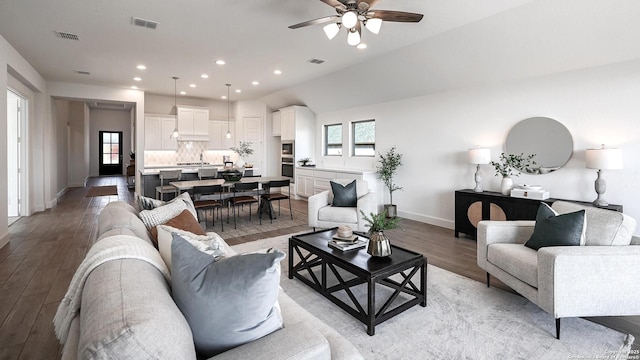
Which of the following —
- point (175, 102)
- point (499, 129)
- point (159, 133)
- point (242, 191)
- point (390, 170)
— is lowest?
point (242, 191)

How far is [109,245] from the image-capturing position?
1.37 m

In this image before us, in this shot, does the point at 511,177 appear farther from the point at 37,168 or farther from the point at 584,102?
the point at 37,168

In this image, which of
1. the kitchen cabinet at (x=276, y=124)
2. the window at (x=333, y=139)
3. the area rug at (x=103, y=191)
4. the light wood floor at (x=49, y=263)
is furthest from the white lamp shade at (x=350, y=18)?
the area rug at (x=103, y=191)

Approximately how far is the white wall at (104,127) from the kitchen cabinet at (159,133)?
23.9 ft

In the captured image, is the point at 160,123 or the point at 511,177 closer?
the point at 511,177

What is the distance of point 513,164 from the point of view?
4.40 meters

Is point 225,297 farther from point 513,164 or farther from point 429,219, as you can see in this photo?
point 429,219

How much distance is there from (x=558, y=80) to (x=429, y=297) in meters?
3.32

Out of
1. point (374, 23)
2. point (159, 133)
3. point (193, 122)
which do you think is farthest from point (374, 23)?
point (159, 133)

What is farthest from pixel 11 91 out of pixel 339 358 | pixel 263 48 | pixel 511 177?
pixel 511 177

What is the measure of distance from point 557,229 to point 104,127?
16.2 meters

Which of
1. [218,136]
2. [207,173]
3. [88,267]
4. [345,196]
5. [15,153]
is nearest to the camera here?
[88,267]

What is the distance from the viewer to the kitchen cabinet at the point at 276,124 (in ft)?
28.8

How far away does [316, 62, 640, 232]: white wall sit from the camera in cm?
357
